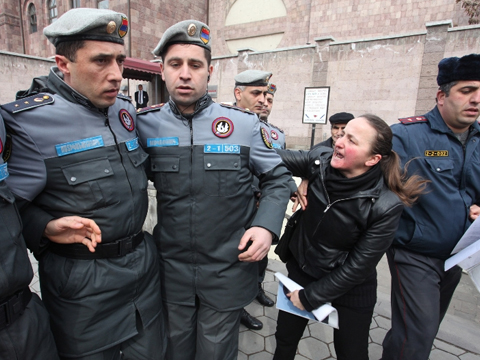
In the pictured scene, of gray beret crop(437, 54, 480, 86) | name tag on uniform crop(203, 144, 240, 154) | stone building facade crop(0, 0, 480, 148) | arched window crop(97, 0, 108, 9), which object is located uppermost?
arched window crop(97, 0, 108, 9)

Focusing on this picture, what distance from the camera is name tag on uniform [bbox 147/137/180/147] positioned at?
1.66 metres

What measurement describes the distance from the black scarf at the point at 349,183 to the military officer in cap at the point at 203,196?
0.88 feet

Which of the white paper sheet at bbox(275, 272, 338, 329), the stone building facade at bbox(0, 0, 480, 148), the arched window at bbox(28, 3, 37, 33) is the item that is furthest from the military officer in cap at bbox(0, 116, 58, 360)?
the arched window at bbox(28, 3, 37, 33)

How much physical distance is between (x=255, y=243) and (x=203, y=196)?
39 centimetres

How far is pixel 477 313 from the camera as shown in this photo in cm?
297

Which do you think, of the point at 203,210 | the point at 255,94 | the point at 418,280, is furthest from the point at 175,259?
the point at 255,94

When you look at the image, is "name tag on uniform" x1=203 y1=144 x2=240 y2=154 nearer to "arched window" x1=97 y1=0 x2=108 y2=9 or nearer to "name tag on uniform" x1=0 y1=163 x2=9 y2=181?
"name tag on uniform" x1=0 y1=163 x2=9 y2=181

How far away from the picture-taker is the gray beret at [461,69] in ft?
5.95

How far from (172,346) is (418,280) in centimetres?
164

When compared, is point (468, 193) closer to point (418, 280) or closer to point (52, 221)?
point (418, 280)

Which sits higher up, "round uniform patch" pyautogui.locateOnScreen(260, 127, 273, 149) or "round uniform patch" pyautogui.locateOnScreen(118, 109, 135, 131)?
"round uniform patch" pyautogui.locateOnScreen(118, 109, 135, 131)

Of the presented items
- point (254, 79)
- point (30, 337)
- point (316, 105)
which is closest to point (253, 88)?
point (254, 79)

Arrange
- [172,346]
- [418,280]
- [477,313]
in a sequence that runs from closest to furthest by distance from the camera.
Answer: [172,346] < [418,280] < [477,313]

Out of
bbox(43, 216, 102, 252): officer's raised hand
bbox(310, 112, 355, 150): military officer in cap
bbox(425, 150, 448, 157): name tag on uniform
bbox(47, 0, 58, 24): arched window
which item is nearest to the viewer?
bbox(43, 216, 102, 252): officer's raised hand
